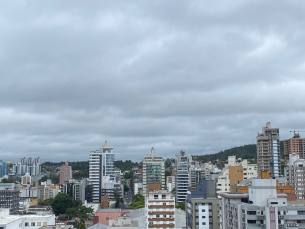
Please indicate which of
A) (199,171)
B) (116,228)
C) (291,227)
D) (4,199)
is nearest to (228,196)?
(291,227)

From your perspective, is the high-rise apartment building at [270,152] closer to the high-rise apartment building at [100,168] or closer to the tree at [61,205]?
the high-rise apartment building at [100,168]

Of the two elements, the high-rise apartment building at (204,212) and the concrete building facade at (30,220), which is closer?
the concrete building facade at (30,220)

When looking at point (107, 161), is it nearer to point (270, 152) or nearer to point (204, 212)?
point (270, 152)

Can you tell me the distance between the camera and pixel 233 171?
306 ft

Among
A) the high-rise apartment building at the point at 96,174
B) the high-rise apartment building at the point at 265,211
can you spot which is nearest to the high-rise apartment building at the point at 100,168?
the high-rise apartment building at the point at 96,174

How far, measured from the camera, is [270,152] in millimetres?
123125

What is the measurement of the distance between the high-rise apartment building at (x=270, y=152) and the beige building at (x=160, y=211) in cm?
6948

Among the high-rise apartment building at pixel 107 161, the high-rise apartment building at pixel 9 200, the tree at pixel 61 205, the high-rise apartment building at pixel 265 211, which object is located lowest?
the tree at pixel 61 205

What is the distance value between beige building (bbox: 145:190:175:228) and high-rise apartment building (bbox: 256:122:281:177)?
69.5 metres

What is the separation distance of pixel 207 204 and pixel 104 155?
9720 centimetres

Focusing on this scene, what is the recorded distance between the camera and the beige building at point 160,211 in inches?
2317

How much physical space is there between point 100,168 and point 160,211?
3771 inches

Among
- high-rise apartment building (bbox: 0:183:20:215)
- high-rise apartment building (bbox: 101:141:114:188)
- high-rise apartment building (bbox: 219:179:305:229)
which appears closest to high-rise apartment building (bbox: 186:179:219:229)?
high-rise apartment building (bbox: 219:179:305:229)

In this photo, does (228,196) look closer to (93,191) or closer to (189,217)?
(189,217)
